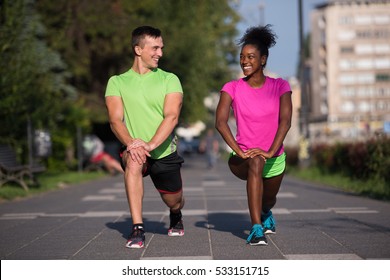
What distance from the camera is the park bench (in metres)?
17.8

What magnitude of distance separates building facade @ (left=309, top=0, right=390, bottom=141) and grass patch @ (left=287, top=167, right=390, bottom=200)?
106741 millimetres

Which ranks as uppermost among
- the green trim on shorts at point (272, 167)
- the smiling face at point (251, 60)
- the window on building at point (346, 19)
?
the window on building at point (346, 19)

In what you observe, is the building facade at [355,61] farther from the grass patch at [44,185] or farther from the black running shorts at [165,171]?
the black running shorts at [165,171]

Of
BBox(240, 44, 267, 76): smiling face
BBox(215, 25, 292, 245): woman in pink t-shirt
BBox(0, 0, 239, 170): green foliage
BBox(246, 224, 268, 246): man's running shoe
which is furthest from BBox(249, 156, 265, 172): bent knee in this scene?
BBox(0, 0, 239, 170): green foliage

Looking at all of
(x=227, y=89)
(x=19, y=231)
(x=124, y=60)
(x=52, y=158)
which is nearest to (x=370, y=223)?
(x=227, y=89)

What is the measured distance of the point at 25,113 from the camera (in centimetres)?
2031

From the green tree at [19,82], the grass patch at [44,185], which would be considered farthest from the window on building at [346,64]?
the green tree at [19,82]

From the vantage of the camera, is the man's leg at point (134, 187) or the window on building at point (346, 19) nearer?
the man's leg at point (134, 187)

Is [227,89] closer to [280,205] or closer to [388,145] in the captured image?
[280,205]

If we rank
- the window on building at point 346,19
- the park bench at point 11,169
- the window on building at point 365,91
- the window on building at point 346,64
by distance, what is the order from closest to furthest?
the park bench at point 11,169 → the window on building at point 346,19 → the window on building at point 346,64 → the window on building at point 365,91

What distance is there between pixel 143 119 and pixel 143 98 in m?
0.20

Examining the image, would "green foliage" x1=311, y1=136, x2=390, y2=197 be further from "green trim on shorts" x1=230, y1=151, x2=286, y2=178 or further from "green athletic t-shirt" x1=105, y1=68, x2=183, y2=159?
"green athletic t-shirt" x1=105, y1=68, x2=183, y2=159

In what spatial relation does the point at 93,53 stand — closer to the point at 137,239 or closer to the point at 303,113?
the point at 303,113

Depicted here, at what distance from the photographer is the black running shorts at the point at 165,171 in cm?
806
